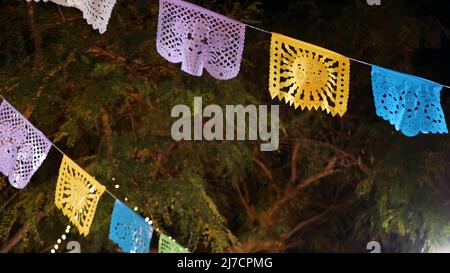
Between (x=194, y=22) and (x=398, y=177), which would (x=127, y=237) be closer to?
(x=194, y=22)

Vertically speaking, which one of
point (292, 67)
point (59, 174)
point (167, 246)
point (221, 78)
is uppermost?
point (292, 67)

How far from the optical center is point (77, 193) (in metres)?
2.37

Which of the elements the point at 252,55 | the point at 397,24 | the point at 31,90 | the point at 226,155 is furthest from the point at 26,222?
the point at 397,24

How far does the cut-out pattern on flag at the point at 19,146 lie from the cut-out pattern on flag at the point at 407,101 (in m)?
1.12

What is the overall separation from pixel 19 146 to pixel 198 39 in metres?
0.74

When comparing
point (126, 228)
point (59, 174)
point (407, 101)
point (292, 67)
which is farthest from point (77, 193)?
point (407, 101)

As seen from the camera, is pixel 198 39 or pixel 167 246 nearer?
pixel 198 39

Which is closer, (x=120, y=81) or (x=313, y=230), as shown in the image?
(x=120, y=81)

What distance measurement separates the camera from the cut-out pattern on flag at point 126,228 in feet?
7.97

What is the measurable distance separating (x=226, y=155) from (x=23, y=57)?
1.08 m

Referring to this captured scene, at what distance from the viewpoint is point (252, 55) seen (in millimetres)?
3703

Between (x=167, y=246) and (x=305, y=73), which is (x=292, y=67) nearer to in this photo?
(x=305, y=73)
